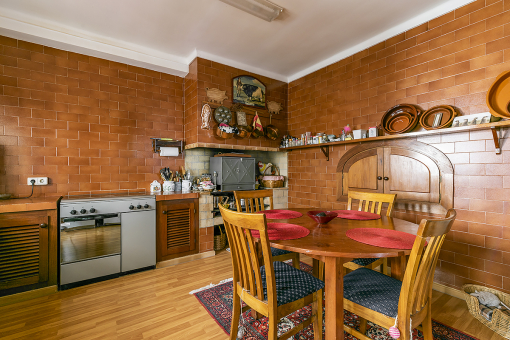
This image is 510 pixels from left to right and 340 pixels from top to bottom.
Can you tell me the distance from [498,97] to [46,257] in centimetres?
472

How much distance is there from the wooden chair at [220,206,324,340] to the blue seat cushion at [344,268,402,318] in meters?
0.21

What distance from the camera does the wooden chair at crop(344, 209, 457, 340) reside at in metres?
1.15

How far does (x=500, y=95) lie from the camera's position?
2.12 metres

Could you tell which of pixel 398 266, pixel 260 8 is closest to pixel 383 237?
pixel 398 266

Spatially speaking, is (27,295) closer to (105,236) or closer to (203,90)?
(105,236)

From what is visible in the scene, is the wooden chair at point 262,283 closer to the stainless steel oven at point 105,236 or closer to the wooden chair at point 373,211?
the wooden chair at point 373,211

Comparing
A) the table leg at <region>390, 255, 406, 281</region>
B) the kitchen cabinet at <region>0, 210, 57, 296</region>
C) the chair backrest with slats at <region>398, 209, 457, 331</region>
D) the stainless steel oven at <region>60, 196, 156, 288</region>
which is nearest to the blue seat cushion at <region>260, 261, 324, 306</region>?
the chair backrest with slats at <region>398, 209, 457, 331</region>

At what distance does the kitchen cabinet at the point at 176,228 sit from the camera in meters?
3.12

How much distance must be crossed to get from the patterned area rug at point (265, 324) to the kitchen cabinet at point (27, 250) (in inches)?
62.7

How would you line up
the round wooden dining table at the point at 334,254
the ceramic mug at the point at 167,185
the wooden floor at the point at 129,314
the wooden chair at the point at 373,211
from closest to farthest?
the round wooden dining table at the point at 334,254, the wooden floor at the point at 129,314, the wooden chair at the point at 373,211, the ceramic mug at the point at 167,185

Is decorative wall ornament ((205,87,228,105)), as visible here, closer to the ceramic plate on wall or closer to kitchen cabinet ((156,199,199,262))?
kitchen cabinet ((156,199,199,262))

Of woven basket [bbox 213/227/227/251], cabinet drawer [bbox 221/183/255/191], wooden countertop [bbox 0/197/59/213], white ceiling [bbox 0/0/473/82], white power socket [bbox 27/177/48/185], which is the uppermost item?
white ceiling [bbox 0/0/473/82]

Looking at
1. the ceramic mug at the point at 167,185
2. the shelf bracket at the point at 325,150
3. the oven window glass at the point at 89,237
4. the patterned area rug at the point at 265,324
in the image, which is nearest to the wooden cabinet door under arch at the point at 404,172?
the shelf bracket at the point at 325,150

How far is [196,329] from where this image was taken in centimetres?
190
